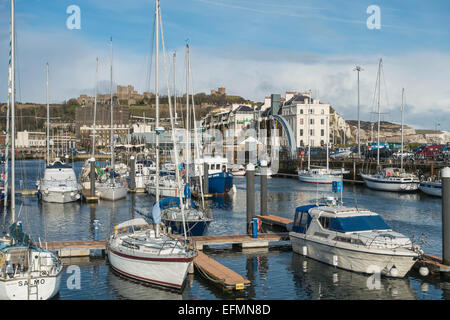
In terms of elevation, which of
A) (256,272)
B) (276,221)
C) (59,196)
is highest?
(59,196)

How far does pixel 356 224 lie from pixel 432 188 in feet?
120

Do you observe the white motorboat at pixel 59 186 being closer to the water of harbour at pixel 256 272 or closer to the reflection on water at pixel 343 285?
the water of harbour at pixel 256 272

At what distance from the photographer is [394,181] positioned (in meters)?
59.1

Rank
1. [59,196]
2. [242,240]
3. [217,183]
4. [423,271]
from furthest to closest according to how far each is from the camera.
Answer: [217,183] → [59,196] → [242,240] → [423,271]

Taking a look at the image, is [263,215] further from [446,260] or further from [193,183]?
[193,183]

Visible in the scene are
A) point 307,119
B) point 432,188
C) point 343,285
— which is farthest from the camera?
point 307,119

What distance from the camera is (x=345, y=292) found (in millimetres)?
19594

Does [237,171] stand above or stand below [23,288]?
above

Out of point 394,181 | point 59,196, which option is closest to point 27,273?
point 59,196

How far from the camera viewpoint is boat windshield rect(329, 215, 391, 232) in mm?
22380

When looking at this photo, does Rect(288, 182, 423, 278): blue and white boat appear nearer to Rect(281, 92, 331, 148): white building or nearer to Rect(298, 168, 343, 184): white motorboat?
Rect(298, 168, 343, 184): white motorboat

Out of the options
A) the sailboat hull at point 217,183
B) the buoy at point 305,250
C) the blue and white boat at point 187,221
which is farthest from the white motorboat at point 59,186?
the buoy at point 305,250

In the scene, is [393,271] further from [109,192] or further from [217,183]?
[217,183]
